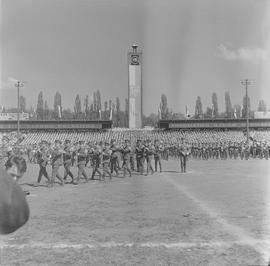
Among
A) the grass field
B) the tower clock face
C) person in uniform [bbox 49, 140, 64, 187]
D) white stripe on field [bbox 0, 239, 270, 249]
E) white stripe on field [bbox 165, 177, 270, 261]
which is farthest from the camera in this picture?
the tower clock face

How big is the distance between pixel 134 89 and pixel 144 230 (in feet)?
208

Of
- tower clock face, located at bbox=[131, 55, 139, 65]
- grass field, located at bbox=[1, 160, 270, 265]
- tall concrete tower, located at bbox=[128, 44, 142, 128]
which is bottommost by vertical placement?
grass field, located at bbox=[1, 160, 270, 265]

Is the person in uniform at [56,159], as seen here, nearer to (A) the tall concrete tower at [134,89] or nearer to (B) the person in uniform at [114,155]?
(B) the person in uniform at [114,155]

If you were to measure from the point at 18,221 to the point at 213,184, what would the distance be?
48.9 feet

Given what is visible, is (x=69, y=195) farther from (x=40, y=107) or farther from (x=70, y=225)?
(x=40, y=107)

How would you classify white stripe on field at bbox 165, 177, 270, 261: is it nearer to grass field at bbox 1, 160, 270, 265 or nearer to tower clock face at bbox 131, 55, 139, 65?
grass field at bbox 1, 160, 270, 265

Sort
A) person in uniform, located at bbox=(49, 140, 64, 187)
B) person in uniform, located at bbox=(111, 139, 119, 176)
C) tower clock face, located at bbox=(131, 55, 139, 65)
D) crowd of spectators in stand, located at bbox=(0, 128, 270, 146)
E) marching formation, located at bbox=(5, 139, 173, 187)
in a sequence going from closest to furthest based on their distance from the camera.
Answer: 1. person in uniform, located at bbox=(49, 140, 64, 187)
2. marching formation, located at bbox=(5, 139, 173, 187)
3. person in uniform, located at bbox=(111, 139, 119, 176)
4. crowd of spectators in stand, located at bbox=(0, 128, 270, 146)
5. tower clock face, located at bbox=(131, 55, 139, 65)

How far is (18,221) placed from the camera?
1.48 m

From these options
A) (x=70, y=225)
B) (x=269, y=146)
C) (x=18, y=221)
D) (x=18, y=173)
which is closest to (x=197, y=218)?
(x=70, y=225)

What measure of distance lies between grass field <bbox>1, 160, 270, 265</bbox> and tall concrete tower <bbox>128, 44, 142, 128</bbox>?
57227 mm

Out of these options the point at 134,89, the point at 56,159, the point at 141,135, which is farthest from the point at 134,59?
the point at 56,159

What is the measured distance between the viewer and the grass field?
5.91 metres

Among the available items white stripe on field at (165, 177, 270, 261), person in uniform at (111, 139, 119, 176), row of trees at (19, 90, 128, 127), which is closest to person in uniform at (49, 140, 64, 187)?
person in uniform at (111, 139, 119, 176)

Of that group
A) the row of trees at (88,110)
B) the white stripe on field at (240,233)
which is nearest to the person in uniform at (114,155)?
the white stripe on field at (240,233)
